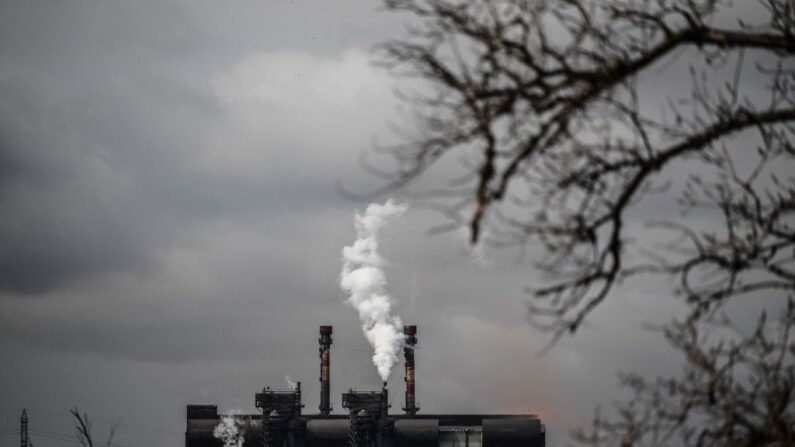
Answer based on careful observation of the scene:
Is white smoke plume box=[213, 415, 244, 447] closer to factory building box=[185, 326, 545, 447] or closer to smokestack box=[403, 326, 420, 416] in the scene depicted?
factory building box=[185, 326, 545, 447]

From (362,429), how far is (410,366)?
532 inches

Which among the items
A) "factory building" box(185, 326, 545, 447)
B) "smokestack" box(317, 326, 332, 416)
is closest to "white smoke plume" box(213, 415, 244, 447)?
"factory building" box(185, 326, 545, 447)

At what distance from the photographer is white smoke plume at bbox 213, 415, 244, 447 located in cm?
8938

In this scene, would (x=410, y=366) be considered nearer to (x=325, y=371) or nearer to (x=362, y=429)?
(x=325, y=371)

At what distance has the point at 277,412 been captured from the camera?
87125mm

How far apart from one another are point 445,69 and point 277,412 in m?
82.3

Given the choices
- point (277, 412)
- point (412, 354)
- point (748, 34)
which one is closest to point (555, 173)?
point (748, 34)

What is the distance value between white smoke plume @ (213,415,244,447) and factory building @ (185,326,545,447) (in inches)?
13.1

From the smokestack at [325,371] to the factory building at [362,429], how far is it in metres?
2.73

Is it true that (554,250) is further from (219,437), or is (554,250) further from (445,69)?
(219,437)

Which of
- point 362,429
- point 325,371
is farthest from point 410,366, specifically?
point 362,429

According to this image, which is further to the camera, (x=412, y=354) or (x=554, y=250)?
(x=412, y=354)

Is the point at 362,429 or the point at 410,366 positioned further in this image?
the point at 410,366

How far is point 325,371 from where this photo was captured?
95.7 metres
